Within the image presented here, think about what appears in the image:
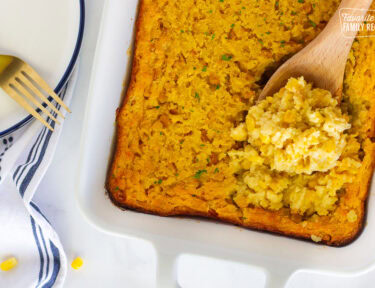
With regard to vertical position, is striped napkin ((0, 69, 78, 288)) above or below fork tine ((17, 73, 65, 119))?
below

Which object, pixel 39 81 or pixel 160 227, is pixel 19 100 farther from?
pixel 160 227

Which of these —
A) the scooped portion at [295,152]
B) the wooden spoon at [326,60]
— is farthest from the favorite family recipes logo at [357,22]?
the scooped portion at [295,152]

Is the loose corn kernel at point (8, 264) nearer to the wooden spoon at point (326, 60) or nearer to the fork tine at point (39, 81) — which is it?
the fork tine at point (39, 81)

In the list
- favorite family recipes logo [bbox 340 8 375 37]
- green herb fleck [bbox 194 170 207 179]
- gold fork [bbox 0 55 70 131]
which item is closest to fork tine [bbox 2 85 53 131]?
gold fork [bbox 0 55 70 131]

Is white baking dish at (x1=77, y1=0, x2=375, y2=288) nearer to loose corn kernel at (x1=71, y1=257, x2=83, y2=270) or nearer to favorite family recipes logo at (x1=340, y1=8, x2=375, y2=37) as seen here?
loose corn kernel at (x1=71, y1=257, x2=83, y2=270)

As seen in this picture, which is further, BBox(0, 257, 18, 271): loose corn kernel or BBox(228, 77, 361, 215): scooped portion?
BBox(0, 257, 18, 271): loose corn kernel

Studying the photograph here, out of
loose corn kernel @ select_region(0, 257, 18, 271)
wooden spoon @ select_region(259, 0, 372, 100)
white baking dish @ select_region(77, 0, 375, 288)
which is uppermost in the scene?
wooden spoon @ select_region(259, 0, 372, 100)
